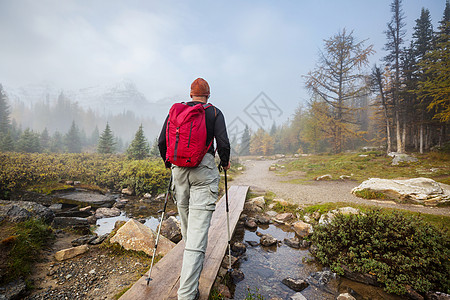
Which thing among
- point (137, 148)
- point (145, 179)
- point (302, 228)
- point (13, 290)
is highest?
point (137, 148)

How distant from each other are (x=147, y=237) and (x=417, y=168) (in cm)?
1717

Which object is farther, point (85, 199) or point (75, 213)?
point (85, 199)

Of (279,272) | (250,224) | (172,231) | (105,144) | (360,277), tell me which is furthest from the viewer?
(105,144)

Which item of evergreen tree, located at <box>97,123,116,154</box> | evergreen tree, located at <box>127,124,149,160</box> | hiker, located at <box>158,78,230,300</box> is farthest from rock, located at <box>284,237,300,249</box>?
evergreen tree, located at <box>97,123,116,154</box>

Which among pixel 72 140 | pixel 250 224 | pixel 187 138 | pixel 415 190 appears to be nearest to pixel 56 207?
pixel 250 224

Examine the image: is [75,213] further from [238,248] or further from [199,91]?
[199,91]

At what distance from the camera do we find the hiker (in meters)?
2.28

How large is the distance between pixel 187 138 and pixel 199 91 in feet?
2.74

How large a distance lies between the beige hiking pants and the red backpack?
214 mm

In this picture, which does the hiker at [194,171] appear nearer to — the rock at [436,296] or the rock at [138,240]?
the rock at [138,240]

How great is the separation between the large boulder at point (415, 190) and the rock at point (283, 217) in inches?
186

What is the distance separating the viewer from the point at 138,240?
4039 millimetres

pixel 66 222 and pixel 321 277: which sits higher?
pixel 66 222

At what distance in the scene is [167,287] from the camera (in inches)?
103
